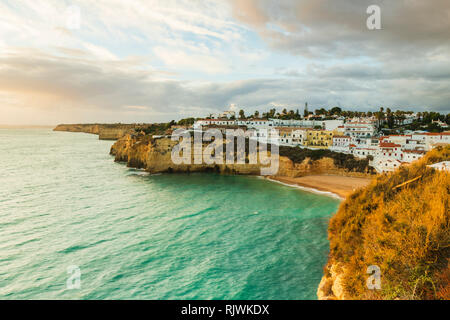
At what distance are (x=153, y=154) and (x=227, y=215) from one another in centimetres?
2607

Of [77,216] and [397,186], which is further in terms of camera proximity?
[77,216]

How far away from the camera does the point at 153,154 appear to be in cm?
4341

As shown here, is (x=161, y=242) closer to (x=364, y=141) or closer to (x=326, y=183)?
(x=326, y=183)

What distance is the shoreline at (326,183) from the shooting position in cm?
2986

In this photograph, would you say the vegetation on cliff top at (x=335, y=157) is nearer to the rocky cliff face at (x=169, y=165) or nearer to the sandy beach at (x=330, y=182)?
the sandy beach at (x=330, y=182)

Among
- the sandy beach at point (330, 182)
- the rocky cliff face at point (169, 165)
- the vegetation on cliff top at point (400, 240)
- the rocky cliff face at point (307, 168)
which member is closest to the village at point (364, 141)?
the sandy beach at point (330, 182)

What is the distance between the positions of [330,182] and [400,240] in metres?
28.0

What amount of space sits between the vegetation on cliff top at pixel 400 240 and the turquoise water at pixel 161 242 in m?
3.67

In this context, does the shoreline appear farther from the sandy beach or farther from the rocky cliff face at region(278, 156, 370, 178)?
the rocky cliff face at region(278, 156, 370, 178)

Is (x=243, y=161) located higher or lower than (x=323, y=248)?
higher

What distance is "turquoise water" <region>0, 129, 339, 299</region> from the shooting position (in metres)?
12.0

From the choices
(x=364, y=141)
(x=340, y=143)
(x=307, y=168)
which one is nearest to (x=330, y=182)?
(x=307, y=168)
